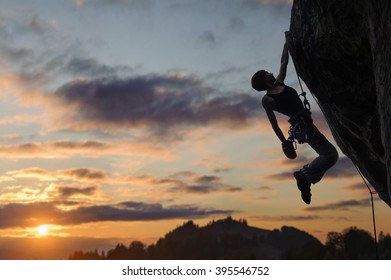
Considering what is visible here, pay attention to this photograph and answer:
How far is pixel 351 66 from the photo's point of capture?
1420cm

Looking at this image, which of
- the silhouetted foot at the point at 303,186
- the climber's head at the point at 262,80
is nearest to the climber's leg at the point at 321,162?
the silhouetted foot at the point at 303,186

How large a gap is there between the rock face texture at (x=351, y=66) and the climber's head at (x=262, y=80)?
133cm

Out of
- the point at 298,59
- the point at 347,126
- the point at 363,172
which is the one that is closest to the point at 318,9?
the point at 298,59

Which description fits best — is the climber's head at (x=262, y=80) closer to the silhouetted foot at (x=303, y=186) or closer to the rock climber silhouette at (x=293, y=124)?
the rock climber silhouette at (x=293, y=124)

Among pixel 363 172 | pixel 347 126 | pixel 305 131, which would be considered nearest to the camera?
pixel 305 131

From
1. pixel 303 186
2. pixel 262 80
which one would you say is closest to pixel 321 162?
pixel 303 186

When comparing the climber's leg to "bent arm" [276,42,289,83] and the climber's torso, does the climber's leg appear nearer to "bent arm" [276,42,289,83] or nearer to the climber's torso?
the climber's torso

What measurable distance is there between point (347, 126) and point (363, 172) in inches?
111

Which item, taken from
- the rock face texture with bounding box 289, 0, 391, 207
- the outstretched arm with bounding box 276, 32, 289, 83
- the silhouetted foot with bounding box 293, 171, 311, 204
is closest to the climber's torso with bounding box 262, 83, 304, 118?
the outstretched arm with bounding box 276, 32, 289, 83

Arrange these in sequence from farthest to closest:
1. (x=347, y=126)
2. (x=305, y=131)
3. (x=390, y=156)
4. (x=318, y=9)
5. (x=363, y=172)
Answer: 1. (x=363, y=172)
2. (x=347, y=126)
3. (x=305, y=131)
4. (x=318, y=9)
5. (x=390, y=156)

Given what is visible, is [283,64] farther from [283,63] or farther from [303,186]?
[303,186]

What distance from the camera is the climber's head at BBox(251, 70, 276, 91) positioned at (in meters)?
14.4
